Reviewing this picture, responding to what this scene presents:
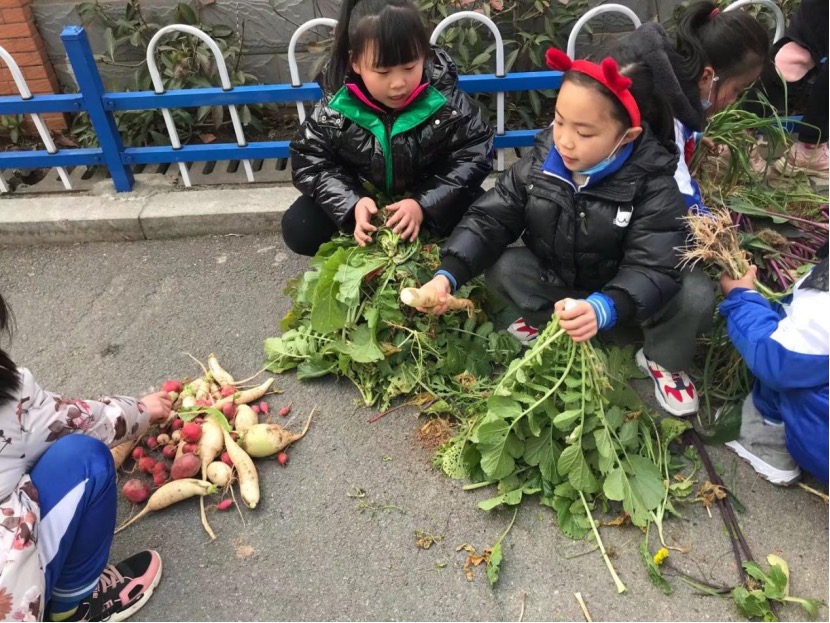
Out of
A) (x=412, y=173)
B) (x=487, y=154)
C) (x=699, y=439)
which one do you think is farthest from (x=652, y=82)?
(x=699, y=439)

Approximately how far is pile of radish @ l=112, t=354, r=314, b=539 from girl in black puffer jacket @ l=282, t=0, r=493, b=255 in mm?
846

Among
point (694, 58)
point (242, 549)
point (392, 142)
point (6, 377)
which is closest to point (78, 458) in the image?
point (6, 377)

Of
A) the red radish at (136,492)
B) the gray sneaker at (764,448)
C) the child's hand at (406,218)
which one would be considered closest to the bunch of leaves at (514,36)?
the child's hand at (406,218)

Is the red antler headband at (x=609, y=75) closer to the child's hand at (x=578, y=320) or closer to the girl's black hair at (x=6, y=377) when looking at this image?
the child's hand at (x=578, y=320)

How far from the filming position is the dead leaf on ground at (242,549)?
7.57 feet

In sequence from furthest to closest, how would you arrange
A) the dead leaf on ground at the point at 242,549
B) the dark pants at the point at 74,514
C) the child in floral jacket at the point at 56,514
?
the dead leaf on ground at the point at 242,549 < the dark pants at the point at 74,514 < the child in floral jacket at the point at 56,514

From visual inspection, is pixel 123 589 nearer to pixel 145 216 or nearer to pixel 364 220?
pixel 364 220

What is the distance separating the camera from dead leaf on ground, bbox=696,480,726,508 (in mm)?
2314

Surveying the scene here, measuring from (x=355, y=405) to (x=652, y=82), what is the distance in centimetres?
165

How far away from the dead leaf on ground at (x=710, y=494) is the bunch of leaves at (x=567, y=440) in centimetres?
13

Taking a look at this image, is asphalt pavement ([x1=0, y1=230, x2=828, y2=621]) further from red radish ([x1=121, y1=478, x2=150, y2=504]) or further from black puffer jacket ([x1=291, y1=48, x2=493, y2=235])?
black puffer jacket ([x1=291, y1=48, x2=493, y2=235])

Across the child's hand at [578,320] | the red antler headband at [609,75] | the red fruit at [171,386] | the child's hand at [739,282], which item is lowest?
the red fruit at [171,386]

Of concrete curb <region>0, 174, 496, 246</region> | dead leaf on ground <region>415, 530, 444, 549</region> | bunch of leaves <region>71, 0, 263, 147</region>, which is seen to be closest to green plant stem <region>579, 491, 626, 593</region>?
dead leaf on ground <region>415, 530, 444, 549</region>

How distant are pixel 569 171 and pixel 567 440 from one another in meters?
0.93
